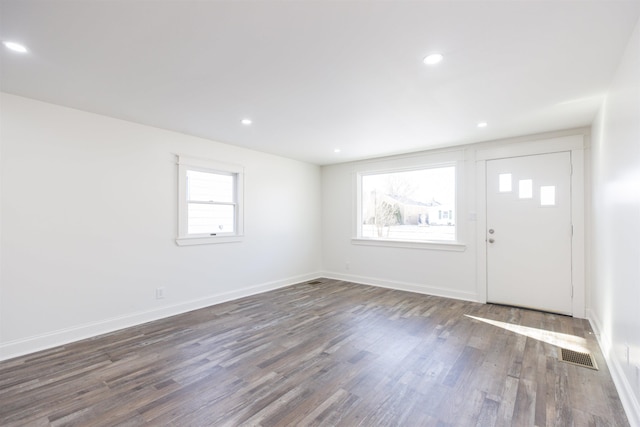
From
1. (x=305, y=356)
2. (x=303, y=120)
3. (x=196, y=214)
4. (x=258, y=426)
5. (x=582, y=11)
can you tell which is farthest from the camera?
(x=196, y=214)

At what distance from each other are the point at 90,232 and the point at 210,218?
1507 millimetres

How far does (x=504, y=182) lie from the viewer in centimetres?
434

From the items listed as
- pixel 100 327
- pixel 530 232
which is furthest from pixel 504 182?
pixel 100 327

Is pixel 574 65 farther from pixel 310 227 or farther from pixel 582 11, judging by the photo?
pixel 310 227

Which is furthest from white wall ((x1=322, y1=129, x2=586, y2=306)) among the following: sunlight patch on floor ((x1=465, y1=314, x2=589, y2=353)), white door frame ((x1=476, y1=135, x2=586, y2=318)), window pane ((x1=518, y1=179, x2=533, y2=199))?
sunlight patch on floor ((x1=465, y1=314, x2=589, y2=353))

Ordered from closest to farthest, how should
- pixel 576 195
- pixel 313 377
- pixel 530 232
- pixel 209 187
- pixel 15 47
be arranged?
pixel 15 47 < pixel 313 377 < pixel 576 195 < pixel 530 232 < pixel 209 187

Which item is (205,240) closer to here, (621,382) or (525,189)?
(621,382)

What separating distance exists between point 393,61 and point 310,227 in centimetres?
431

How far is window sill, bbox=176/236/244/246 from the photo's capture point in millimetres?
4062

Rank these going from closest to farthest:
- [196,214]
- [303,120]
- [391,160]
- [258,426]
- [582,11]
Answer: [582,11]
[258,426]
[303,120]
[196,214]
[391,160]

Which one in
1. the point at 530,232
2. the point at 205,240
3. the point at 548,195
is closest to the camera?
the point at 548,195

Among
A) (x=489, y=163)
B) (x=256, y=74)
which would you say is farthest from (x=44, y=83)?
(x=489, y=163)

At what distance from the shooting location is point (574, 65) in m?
2.26

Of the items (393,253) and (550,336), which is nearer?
(550,336)
